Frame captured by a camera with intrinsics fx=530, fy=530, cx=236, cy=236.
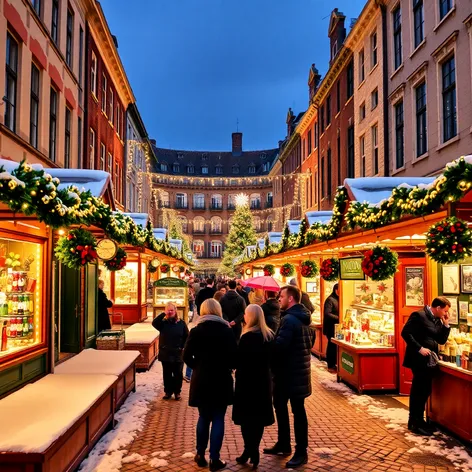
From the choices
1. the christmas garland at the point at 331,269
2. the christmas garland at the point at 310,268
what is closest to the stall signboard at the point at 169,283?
the christmas garland at the point at 310,268

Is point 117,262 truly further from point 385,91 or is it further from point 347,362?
point 385,91

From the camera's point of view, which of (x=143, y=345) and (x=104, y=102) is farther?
(x=104, y=102)

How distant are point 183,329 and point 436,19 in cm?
→ 1317

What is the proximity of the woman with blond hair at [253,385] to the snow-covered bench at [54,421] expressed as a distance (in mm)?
1738

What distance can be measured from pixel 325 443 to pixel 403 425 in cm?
145

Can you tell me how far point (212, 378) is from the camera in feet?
19.3

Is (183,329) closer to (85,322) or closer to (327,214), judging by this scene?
(85,322)

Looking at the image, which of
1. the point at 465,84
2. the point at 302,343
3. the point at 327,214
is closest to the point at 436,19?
the point at 465,84

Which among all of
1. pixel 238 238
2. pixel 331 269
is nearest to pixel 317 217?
pixel 331 269

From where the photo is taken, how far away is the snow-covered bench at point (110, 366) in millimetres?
8125

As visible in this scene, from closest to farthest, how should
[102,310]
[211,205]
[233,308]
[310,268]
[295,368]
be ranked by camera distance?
[295,368] < [233,308] < [102,310] < [310,268] < [211,205]

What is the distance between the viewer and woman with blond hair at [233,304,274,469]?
582 cm

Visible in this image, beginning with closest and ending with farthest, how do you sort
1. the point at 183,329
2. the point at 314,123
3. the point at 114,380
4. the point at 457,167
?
the point at 457,167 < the point at 114,380 < the point at 183,329 < the point at 314,123

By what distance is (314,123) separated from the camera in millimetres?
36062
